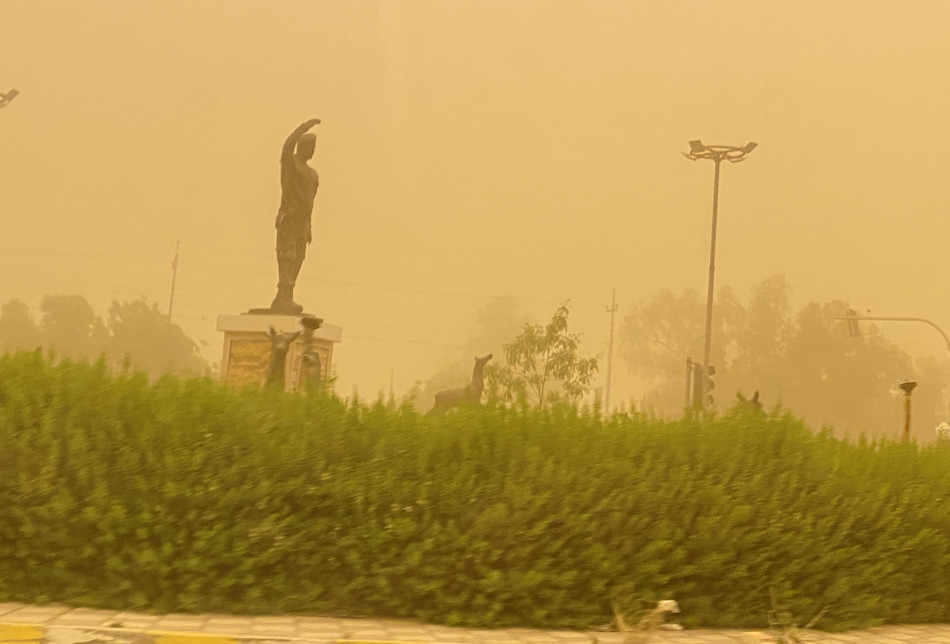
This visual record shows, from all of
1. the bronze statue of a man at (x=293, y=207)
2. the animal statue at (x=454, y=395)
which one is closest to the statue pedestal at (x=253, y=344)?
the bronze statue of a man at (x=293, y=207)

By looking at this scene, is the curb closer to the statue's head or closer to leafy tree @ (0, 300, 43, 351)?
the statue's head

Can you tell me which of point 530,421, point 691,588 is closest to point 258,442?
point 530,421

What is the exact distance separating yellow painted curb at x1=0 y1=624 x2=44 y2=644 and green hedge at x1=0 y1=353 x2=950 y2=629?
0.76 metres

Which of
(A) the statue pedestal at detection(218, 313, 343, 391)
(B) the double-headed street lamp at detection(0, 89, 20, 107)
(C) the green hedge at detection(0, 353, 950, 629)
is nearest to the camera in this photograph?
(C) the green hedge at detection(0, 353, 950, 629)

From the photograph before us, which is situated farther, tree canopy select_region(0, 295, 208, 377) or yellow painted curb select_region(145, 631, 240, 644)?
tree canopy select_region(0, 295, 208, 377)

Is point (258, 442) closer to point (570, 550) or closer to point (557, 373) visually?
point (570, 550)

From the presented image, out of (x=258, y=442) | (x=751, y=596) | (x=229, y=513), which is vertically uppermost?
(x=258, y=442)

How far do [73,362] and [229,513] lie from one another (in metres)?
1.95

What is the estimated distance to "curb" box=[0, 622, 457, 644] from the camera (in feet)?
19.3

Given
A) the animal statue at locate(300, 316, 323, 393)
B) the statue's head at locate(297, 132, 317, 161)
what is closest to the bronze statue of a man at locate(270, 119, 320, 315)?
the statue's head at locate(297, 132, 317, 161)

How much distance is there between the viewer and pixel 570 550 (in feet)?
23.2

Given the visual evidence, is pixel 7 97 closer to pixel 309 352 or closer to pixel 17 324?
pixel 309 352

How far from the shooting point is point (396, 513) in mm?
6902

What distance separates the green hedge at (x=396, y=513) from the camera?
673 centimetres
